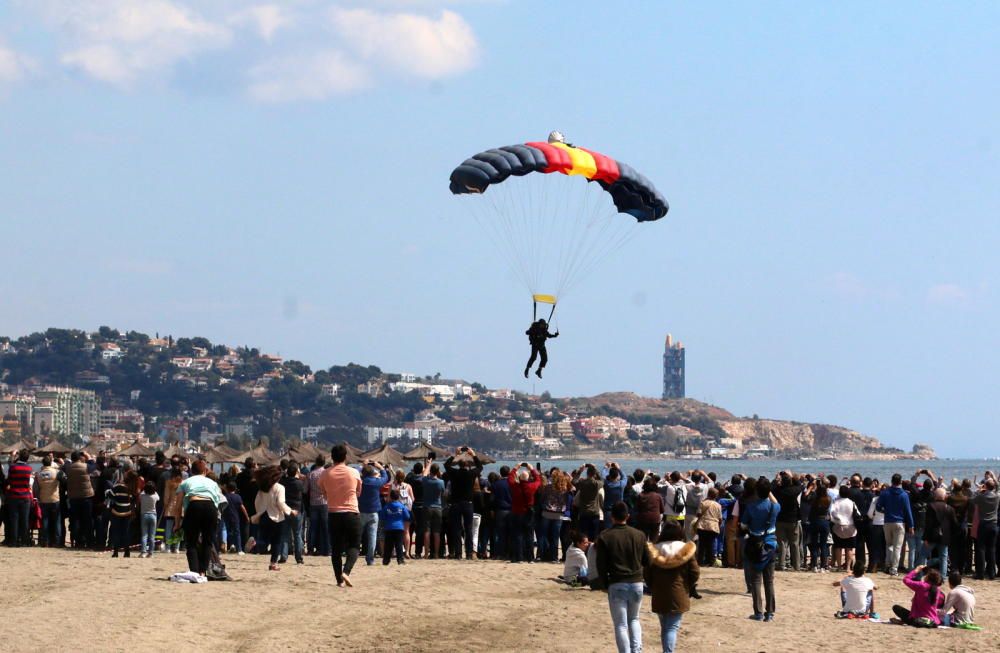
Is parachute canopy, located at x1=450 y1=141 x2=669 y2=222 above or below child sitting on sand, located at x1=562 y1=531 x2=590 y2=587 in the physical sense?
above

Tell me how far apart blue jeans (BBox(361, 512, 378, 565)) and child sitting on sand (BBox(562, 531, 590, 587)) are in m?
2.45

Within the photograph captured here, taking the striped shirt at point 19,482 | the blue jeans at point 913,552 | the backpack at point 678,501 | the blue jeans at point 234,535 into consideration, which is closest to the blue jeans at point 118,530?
the blue jeans at point 234,535

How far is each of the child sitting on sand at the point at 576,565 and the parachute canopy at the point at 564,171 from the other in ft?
27.2

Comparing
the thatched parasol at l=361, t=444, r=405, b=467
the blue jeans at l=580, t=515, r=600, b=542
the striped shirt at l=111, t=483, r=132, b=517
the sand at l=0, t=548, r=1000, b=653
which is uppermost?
the thatched parasol at l=361, t=444, r=405, b=467

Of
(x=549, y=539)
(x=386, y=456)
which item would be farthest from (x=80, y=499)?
(x=386, y=456)

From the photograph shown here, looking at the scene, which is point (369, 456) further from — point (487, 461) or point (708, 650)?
point (708, 650)

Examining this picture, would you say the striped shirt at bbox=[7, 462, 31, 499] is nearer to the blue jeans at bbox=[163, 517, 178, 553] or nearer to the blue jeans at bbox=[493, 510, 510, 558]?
the blue jeans at bbox=[163, 517, 178, 553]

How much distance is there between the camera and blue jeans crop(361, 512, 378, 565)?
17312 mm

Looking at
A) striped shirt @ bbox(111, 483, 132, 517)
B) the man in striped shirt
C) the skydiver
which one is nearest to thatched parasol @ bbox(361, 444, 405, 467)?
the skydiver

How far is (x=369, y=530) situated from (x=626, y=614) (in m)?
6.65

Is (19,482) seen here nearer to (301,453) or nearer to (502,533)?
(502,533)

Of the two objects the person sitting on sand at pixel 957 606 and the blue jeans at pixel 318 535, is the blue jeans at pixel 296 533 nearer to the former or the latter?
the blue jeans at pixel 318 535

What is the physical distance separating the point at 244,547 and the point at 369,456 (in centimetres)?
1296

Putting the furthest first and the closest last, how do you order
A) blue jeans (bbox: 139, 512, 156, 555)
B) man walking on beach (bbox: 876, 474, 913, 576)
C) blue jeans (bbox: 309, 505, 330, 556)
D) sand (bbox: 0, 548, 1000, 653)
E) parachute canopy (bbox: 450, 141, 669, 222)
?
1. parachute canopy (bbox: 450, 141, 669, 222)
2. man walking on beach (bbox: 876, 474, 913, 576)
3. blue jeans (bbox: 309, 505, 330, 556)
4. blue jeans (bbox: 139, 512, 156, 555)
5. sand (bbox: 0, 548, 1000, 653)
